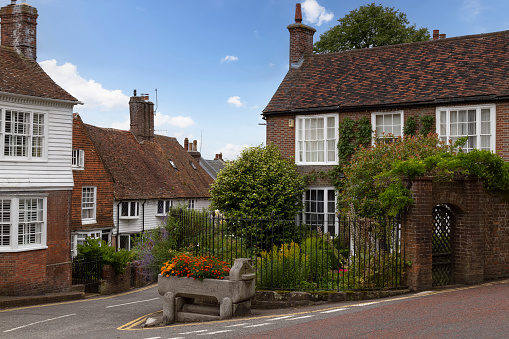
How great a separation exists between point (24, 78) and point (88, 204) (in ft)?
40.0

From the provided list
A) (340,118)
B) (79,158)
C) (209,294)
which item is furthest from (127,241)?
(209,294)

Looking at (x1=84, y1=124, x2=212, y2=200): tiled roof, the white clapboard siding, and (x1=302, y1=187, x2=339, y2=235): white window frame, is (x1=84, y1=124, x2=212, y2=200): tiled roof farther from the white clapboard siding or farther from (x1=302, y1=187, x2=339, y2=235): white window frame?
(x1=302, y1=187, x2=339, y2=235): white window frame

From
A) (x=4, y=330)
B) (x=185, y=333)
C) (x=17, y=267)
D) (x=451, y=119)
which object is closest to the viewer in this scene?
(x=185, y=333)

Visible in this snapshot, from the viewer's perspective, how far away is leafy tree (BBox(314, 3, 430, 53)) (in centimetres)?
3698

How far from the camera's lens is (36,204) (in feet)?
63.6

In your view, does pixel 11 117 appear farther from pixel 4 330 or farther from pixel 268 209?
Result: pixel 268 209

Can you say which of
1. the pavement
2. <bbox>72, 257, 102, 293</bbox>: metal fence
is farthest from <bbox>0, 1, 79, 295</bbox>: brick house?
<bbox>72, 257, 102, 293</bbox>: metal fence

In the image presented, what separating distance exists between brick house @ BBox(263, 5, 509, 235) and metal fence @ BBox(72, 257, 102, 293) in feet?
31.3

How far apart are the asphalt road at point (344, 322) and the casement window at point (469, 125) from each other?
7.01 metres

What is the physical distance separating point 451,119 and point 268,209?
7.88m

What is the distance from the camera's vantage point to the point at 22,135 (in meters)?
19.0

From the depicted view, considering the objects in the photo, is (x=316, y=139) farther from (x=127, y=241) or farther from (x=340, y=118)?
(x=127, y=241)

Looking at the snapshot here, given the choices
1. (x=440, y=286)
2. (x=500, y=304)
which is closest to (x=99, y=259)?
(x=440, y=286)

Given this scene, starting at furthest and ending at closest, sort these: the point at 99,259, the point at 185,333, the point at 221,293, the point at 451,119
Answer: the point at 99,259 → the point at 451,119 → the point at 221,293 → the point at 185,333
